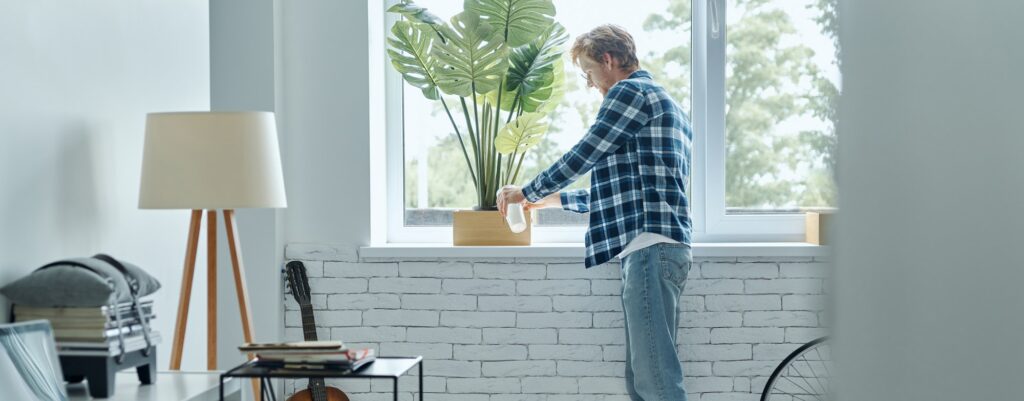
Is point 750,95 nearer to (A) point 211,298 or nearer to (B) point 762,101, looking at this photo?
(B) point 762,101

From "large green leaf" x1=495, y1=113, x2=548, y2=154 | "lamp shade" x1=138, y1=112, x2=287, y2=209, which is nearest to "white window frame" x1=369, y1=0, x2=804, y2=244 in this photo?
"large green leaf" x1=495, y1=113, x2=548, y2=154

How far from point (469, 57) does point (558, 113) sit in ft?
1.80

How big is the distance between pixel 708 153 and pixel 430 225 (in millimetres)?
1192

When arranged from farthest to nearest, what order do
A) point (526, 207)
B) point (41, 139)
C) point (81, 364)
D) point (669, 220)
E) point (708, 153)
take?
point (708, 153) → point (526, 207) → point (669, 220) → point (41, 139) → point (81, 364)

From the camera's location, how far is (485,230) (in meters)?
3.73

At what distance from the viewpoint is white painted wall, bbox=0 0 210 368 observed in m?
2.02

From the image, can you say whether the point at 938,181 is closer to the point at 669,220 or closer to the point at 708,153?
the point at 669,220

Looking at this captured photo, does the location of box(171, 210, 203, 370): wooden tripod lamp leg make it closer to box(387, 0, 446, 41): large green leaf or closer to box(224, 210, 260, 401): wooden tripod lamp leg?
box(224, 210, 260, 401): wooden tripod lamp leg

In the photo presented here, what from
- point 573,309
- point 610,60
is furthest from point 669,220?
point 573,309

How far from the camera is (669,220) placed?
2.93m

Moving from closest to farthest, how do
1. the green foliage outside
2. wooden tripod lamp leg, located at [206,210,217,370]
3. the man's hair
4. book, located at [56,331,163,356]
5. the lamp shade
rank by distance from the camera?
book, located at [56,331,163,356] → the lamp shade → wooden tripod lamp leg, located at [206,210,217,370] → the man's hair → the green foliage outside

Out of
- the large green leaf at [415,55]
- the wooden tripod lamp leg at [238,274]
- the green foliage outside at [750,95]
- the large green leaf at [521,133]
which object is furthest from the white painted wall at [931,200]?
the green foliage outside at [750,95]

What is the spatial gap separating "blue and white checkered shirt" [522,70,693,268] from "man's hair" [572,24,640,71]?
0.36 feet

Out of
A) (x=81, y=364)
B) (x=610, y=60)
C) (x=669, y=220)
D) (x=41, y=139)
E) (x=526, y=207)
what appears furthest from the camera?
(x=526, y=207)
